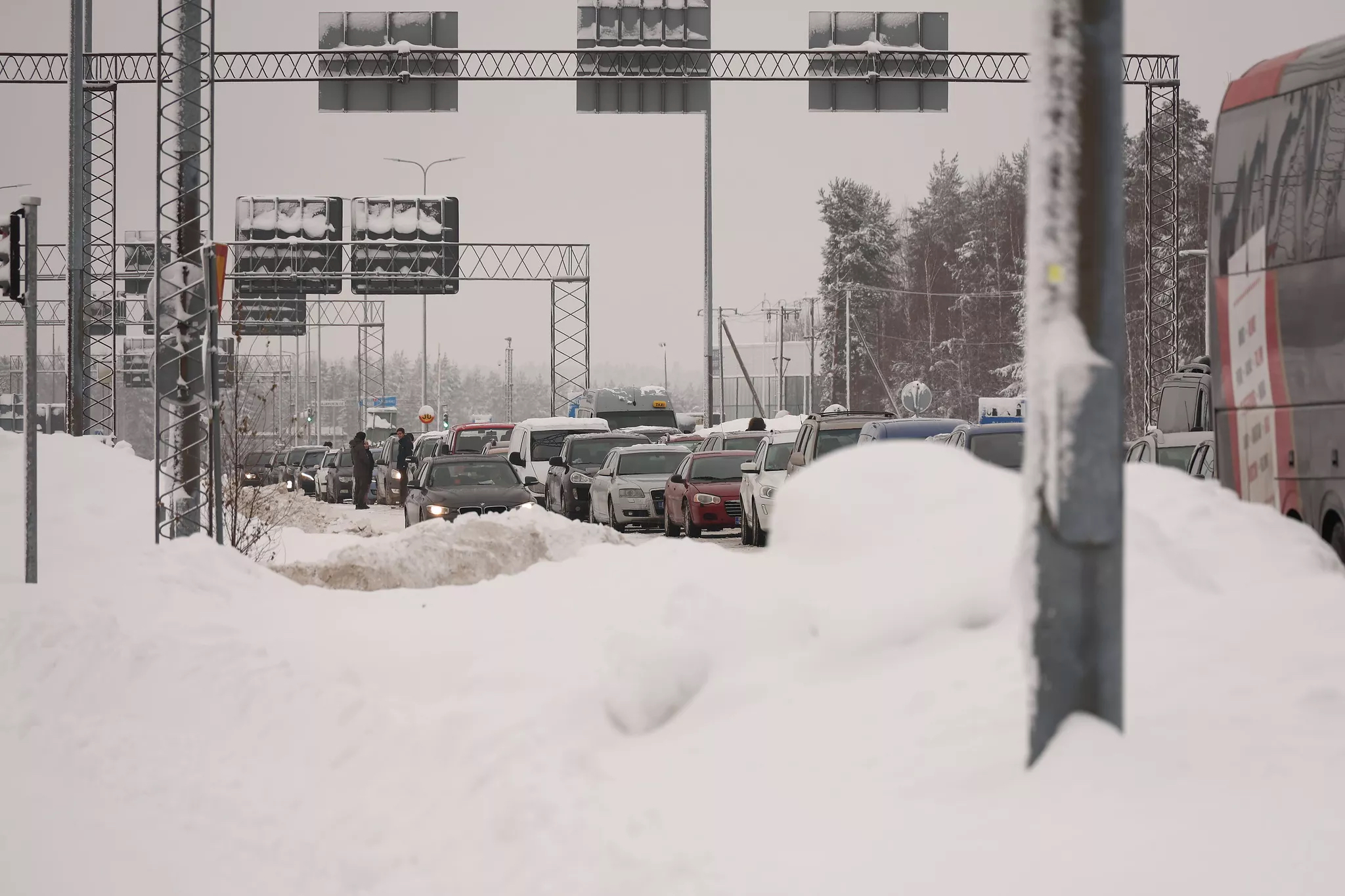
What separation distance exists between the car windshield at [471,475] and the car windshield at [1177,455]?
11.5m

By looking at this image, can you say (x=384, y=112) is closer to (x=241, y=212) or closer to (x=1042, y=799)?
(x=241, y=212)

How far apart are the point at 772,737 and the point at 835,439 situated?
18.5m

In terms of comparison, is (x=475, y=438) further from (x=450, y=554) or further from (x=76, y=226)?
(x=450, y=554)

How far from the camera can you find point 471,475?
2625cm

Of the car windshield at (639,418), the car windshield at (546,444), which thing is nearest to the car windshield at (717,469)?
the car windshield at (546,444)

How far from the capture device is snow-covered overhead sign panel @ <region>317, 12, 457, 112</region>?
115ft

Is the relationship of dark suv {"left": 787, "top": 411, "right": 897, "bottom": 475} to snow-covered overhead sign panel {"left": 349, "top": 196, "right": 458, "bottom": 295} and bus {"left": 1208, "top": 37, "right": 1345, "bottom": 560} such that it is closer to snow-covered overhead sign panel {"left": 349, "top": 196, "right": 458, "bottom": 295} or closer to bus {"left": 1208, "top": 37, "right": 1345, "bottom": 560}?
bus {"left": 1208, "top": 37, "right": 1345, "bottom": 560}

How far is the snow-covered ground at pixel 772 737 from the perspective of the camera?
16.7 ft

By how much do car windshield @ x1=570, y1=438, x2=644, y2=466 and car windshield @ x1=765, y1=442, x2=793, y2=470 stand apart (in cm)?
820

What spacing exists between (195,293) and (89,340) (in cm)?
1983

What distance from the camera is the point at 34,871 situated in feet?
19.6

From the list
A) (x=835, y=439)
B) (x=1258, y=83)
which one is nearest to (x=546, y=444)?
(x=835, y=439)

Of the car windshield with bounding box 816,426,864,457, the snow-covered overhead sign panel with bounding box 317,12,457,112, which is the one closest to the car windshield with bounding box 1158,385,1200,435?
the car windshield with bounding box 816,426,864,457

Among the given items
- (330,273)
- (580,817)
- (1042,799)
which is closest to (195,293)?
(580,817)
